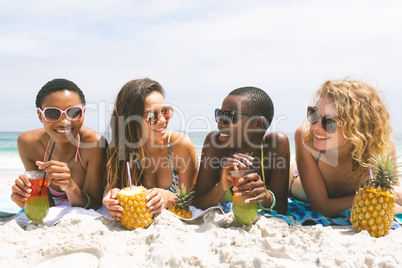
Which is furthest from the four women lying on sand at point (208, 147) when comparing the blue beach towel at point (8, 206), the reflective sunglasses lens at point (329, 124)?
the blue beach towel at point (8, 206)

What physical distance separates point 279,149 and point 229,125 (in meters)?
0.64

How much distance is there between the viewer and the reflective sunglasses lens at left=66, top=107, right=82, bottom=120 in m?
3.81

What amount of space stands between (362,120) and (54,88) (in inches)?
136

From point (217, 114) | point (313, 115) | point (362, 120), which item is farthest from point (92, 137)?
point (362, 120)

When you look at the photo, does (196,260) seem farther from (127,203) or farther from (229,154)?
(229,154)

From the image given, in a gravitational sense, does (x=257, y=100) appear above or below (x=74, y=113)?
above

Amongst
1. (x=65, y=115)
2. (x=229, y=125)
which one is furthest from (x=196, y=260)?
(x=65, y=115)

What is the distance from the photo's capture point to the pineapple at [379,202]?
3029mm

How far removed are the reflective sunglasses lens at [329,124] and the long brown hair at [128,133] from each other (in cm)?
197

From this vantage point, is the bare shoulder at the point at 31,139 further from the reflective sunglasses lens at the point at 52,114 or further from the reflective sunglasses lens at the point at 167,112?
the reflective sunglasses lens at the point at 167,112

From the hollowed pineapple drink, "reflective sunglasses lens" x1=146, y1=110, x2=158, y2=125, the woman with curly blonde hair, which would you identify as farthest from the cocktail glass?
the woman with curly blonde hair

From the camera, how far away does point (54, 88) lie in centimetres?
384

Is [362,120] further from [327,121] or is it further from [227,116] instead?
[227,116]

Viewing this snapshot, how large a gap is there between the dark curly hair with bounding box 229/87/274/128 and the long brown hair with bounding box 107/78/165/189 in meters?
1.06
